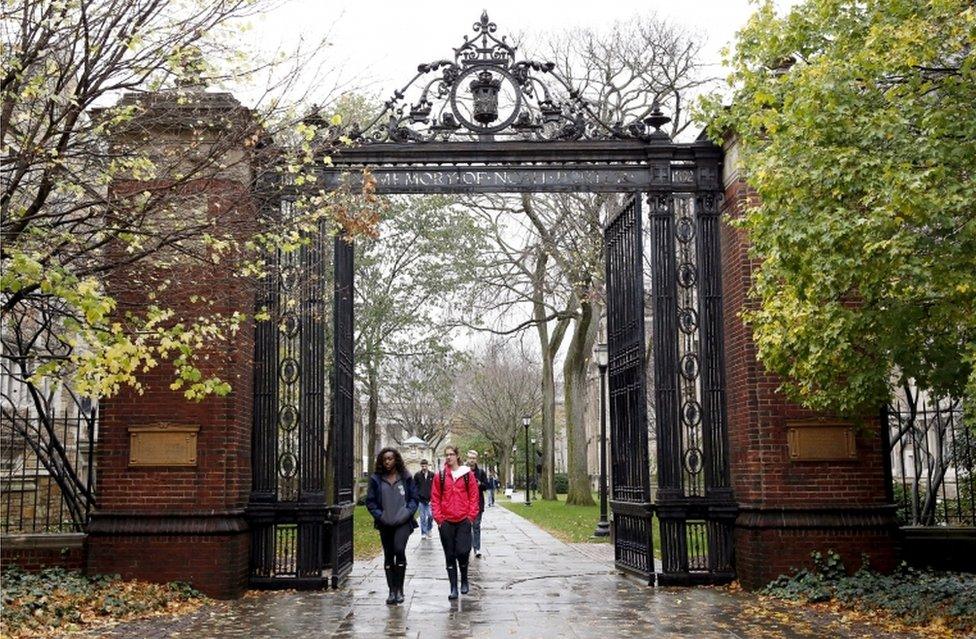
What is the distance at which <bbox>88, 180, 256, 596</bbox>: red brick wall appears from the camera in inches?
444

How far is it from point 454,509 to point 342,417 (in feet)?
8.43

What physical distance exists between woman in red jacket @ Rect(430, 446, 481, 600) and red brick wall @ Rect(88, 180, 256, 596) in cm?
225

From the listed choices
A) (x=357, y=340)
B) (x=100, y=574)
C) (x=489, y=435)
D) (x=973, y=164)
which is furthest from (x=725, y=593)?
(x=489, y=435)

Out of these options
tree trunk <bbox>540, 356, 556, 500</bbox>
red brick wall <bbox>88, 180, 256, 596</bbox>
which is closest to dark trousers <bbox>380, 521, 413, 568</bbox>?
red brick wall <bbox>88, 180, 256, 596</bbox>

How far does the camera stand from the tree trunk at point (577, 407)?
31953 millimetres

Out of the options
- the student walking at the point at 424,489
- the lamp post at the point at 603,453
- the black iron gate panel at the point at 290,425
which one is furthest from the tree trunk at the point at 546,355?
the black iron gate panel at the point at 290,425

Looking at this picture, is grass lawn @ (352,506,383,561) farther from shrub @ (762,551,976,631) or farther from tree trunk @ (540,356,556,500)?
tree trunk @ (540,356,556,500)

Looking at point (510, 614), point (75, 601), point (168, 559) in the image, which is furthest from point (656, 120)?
point (75, 601)

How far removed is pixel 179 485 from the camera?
11.4 m

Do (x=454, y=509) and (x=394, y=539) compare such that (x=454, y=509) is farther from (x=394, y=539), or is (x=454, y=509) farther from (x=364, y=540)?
(x=364, y=540)

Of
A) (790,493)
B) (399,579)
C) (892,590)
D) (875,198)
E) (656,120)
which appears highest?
(656,120)

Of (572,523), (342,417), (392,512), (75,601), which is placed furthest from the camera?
(572,523)

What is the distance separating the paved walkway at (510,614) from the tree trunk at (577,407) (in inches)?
706

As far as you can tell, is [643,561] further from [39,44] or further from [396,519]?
[39,44]
